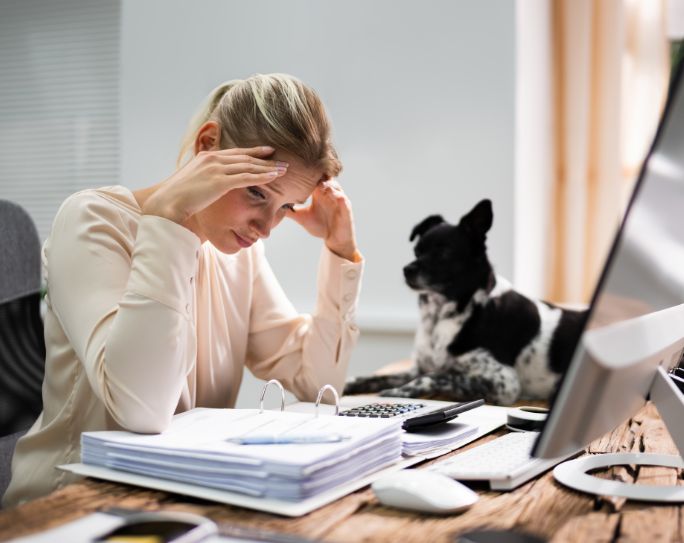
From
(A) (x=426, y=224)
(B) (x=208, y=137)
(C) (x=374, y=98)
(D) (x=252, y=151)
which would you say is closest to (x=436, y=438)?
(D) (x=252, y=151)

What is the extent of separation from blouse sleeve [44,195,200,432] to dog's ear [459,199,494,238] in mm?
686

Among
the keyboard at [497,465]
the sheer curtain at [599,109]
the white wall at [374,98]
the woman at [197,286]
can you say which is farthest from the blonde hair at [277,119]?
the sheer curtain at [599,109]

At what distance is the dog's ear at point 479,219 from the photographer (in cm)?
146

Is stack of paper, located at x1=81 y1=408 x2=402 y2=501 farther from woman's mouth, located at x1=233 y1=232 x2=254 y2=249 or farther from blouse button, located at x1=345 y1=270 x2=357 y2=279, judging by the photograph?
blouse button, located at x1=345 y1=270 x2=357 y2=279

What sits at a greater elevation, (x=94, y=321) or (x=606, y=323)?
(x=606, y=323)

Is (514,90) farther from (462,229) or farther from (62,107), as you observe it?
(62,107)

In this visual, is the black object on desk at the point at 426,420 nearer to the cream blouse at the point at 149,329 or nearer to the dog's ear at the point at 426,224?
the cream blouse at the point at 149,329

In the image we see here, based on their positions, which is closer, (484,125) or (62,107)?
(484,125)

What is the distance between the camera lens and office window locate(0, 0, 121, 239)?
3773mm

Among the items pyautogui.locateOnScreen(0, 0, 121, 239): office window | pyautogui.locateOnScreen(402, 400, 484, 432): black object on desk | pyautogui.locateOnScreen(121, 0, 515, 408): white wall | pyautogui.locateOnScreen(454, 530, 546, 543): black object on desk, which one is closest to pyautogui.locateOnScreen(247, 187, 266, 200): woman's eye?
pyautogui.locateOnScreen(402, 400, 484, 432): black object on desk

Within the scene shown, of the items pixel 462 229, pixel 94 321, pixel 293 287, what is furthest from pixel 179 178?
pixel 293 287

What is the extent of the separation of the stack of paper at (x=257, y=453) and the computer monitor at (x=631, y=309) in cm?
23

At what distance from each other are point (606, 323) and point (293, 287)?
86.3 inches

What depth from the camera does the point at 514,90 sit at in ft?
7.74
